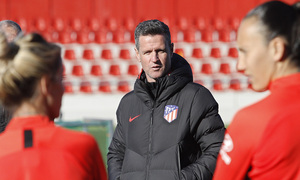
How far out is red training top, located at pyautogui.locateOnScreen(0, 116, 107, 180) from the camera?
1714mm

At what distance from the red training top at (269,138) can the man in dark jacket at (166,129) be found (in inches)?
43.4

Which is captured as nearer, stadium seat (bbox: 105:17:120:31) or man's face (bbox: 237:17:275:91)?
man's face (bbox: 237:17:275:91)

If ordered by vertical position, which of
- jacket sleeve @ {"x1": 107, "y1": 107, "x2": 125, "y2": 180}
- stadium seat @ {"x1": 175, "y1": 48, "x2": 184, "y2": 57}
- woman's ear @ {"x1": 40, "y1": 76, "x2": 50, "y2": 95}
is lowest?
stadium seat @ {"x1": 175, "y1": 48, "x2": 184, "y2": 57}

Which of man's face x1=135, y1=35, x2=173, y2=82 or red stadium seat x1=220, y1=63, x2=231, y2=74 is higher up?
man's face x1=135, y1=35, x2=173, y2=82

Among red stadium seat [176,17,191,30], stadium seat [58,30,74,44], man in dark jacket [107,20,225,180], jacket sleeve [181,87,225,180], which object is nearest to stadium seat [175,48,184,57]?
red stadium seat [176,17,191,30]

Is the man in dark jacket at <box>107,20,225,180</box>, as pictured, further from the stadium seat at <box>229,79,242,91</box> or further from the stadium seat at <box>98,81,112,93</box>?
the stadium seat at <box>229,79,242,91</box>

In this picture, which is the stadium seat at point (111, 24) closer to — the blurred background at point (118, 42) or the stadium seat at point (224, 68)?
the blurred background at point (118, 42)

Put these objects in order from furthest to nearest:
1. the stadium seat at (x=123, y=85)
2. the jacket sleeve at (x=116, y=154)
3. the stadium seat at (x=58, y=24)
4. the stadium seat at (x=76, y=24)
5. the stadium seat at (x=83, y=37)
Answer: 1. the stadium seat at (x=58, y=24)
2. the stadium seat at (x=76, y=24)
3. the stadium seat at (x=83, y=37)
4. the stadium seat at (x=123, y=85)
5. the jacket sleeve at (x=116, y=154)

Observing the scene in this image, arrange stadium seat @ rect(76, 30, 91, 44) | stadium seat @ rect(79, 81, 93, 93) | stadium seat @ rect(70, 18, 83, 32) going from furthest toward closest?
1. stadium seat @ rect(70, 18, 83, 32)
2. stadium seat @ rect(76, 30, 91, 44)
3. stadium seat @ rect(79, 81, 93, 93)

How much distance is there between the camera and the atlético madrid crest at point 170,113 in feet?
9.75

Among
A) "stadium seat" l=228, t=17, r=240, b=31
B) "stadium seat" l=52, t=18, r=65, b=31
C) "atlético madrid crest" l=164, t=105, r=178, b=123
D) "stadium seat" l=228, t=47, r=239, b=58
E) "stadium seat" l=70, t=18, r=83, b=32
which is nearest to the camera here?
"atlético madrid crest" l=164, t=105, r=178, b=123

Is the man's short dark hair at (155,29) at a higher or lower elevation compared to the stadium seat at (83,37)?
higher

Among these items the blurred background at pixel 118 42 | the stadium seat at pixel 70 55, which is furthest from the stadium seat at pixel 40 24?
the stadium seat at pixel 70 55

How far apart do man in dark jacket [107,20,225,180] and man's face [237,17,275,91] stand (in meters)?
1.12
